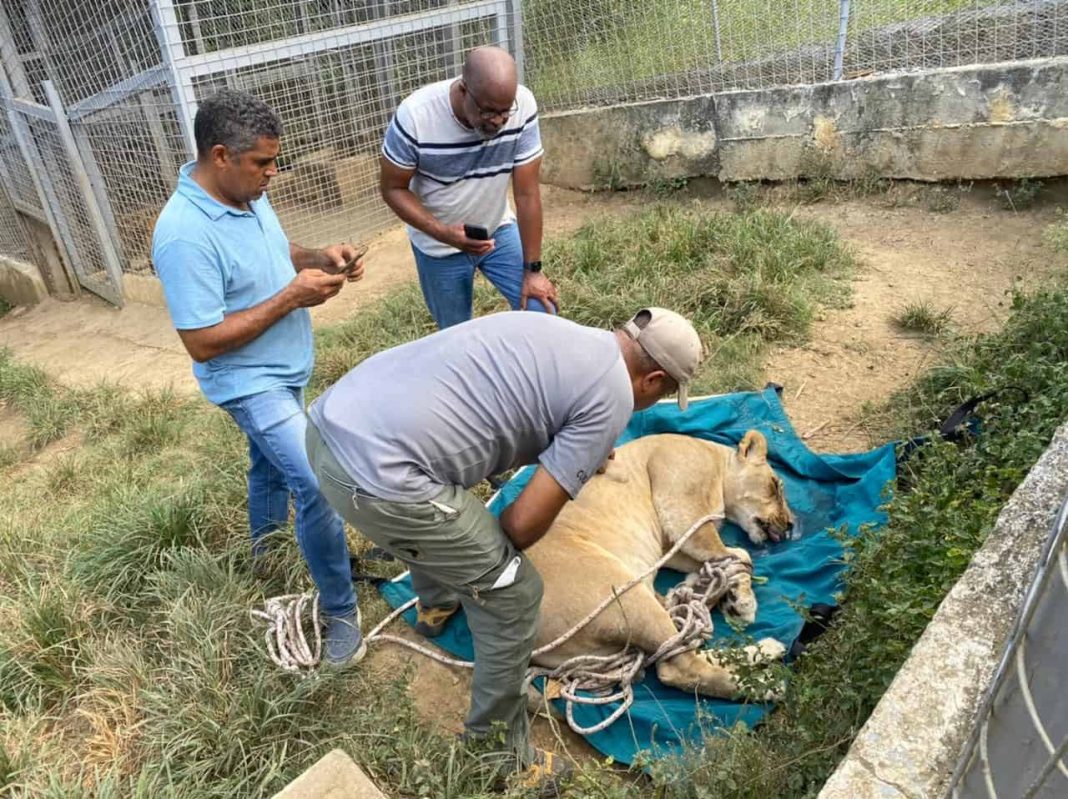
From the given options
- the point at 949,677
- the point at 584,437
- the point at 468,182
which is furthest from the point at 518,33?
the point at 949,677

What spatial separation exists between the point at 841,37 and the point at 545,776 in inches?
261

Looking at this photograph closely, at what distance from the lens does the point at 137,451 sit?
18.7ft

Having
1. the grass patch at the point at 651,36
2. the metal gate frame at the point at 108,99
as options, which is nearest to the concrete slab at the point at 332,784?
the metal gate frame at the point at 108,99

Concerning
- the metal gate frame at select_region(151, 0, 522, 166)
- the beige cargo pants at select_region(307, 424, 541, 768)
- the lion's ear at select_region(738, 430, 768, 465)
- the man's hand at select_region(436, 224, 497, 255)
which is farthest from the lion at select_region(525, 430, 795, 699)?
the metal gate frame at select_region(151, 0, 522, 166)

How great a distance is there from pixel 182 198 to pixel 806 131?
604 cm

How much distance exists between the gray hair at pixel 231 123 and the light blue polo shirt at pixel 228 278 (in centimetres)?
20

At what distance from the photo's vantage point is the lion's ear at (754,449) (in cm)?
444

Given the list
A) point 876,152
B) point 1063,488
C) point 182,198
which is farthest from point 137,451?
point 876,152

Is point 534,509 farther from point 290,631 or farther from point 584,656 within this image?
point 290,631

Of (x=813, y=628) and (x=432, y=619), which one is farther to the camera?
(x=432, y=619)

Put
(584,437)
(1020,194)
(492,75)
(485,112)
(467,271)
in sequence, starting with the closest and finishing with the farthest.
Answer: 1. (584,437)
2. (492,75)
3. (485,112)
4. (467,271)
5. (1020,194)

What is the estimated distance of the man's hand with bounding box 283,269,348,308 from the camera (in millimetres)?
3277

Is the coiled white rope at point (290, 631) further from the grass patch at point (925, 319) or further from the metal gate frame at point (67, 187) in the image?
the metal gate frame at point (67, 187)

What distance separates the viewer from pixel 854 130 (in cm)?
739
